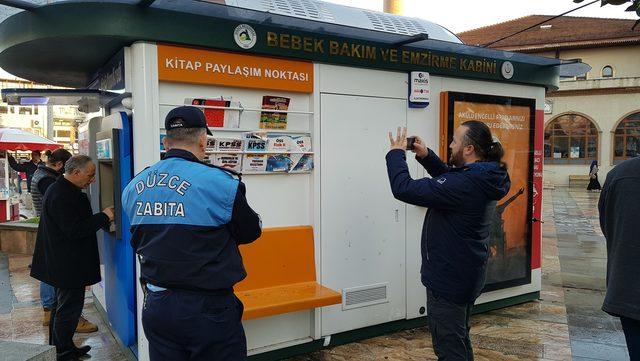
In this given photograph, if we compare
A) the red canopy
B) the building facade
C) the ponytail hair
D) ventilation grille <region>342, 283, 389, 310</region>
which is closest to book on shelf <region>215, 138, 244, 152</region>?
ventilation grille <region>342, 283, 389, 310</region>

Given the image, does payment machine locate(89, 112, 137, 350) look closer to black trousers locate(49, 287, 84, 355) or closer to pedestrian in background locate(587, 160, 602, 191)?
black trousers locate(49, 287, 84, 355)

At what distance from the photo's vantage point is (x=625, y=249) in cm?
231

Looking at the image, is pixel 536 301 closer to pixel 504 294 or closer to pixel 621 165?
pixel 504 294

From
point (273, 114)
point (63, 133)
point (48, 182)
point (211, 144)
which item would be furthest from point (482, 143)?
point (63, 133)

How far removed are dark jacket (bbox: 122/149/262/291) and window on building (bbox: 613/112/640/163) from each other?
32.0 m

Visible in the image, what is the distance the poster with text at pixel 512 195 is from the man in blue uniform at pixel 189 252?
3.59m

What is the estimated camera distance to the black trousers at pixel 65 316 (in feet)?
12.9

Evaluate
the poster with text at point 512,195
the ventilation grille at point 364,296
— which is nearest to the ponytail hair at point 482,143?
the ventilation grille at point 364,296

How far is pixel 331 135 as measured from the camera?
4320 mm

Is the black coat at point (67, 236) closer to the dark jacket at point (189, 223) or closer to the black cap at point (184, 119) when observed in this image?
the dark jacket at point (189, 223)

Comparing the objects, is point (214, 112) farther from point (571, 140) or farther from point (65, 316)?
point (571, 140)

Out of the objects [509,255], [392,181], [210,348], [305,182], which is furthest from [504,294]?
[210,348]

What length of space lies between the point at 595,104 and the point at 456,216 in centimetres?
3141

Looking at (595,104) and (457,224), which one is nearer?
(457,224)
